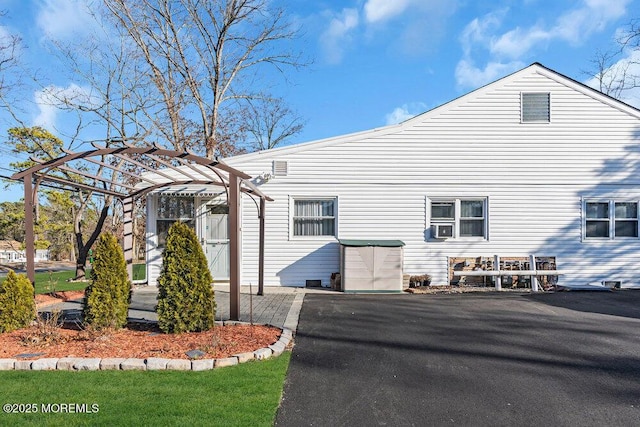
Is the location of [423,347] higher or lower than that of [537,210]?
lower

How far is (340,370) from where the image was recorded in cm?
426

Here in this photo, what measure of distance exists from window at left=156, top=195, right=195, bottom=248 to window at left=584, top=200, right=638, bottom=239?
10466mm

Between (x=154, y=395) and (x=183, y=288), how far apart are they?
196 centimetres

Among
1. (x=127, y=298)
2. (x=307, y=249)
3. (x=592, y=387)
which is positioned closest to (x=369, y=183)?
(x=307, y=249)

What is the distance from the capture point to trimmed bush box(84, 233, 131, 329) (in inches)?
207

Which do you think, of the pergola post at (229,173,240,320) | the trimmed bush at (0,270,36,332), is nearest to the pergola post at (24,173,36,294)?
the trimmed bush at (0,270,36,332)

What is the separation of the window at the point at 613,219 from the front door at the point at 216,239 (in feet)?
31.4

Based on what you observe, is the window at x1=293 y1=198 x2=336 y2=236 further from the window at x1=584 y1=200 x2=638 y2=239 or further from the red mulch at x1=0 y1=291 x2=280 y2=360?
the window at x1=584 y1=200 x2=638 y2=239

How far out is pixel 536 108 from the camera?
10.7 meters

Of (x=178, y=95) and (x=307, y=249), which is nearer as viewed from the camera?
(x=307, y=249)

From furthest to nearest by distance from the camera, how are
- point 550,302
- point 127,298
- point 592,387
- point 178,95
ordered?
point 178,95
point 550,302
point 127,298
point 592,387

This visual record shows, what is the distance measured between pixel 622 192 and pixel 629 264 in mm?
1907

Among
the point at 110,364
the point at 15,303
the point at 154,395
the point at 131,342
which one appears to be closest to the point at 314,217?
the point at 131,342

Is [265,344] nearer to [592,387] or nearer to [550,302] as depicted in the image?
[592,387]
